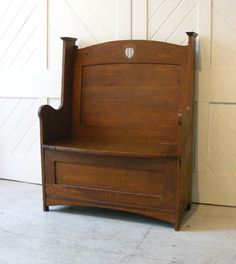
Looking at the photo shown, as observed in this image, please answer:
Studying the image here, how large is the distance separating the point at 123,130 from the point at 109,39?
2.48 feet

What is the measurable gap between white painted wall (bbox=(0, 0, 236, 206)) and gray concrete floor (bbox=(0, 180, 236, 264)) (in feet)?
1.29

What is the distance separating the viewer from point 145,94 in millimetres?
2875

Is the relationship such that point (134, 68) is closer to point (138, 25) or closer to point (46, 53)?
point (138, 25)

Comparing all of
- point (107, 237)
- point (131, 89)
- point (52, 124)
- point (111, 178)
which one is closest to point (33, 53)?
point (52, 124)

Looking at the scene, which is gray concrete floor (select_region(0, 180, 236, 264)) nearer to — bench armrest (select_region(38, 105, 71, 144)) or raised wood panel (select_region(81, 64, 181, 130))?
bench armrest (select_region(38, 105, 71, 144))

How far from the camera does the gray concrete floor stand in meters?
2.12

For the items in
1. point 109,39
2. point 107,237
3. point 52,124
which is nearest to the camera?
point 107,237

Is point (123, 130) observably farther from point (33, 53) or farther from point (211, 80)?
point (33, 53)

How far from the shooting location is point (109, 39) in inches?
122

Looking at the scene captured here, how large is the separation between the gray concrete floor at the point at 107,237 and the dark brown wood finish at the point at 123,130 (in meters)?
0.11

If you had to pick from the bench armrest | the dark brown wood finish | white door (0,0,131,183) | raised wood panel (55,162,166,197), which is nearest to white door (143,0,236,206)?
the dark brown wood finish

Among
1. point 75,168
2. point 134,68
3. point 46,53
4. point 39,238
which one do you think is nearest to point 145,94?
point 134,68

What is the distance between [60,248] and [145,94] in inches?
49.7

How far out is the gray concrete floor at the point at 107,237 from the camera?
2123 mm
